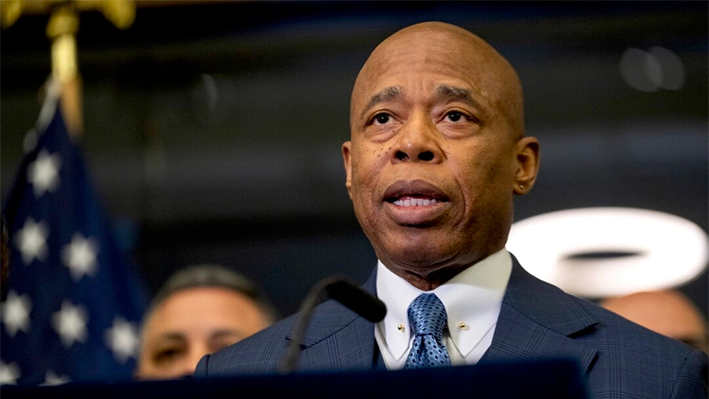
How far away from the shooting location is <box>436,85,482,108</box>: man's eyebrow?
5.90ft

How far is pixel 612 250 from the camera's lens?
13.5 ft

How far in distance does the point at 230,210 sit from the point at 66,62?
72 cm

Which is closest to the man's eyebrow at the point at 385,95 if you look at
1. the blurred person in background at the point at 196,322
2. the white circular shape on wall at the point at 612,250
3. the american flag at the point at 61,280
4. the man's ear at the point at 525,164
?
the man's ear at the point at 525,164

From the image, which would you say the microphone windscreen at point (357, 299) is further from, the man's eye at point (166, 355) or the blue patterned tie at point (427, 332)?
the man's eye at point (166, 355)

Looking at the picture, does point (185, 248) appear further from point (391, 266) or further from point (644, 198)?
point (391, 266)

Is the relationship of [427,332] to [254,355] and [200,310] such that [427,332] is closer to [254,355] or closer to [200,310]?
[254,355]

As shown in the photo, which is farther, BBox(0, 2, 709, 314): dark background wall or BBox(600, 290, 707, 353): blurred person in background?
BBox(0, 2, 709, 314): dark background wall

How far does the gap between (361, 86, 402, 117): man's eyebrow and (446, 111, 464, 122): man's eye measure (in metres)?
0.08

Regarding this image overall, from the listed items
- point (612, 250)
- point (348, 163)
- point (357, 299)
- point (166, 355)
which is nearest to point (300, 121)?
point (612, 250)

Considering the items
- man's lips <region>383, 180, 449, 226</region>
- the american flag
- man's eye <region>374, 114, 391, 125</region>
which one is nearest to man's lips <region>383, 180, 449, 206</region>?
man's lips <region>383, 180, 449, 226</region>

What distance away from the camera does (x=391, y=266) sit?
183cm

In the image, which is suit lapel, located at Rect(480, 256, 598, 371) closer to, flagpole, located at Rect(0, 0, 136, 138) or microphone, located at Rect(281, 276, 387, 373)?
microphone, located at Rect(281, 276, 387, 373)

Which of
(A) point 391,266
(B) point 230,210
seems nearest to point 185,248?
(B) point 230,210

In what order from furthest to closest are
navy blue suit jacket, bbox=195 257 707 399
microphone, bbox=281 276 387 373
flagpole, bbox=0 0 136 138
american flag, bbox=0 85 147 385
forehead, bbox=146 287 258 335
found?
flagpole, bbox=0 0 136 138, american flag, bbox=0 85 147 385, forehead, bbox=146 287 258 335, navy blue suit jacket, bbox=195 257 707 399, microphone, bbox=281 276 387 373
